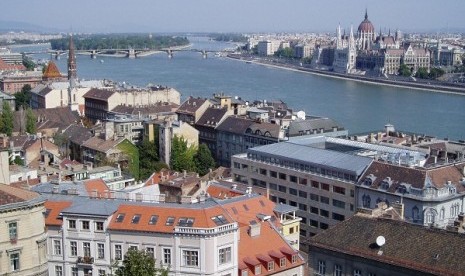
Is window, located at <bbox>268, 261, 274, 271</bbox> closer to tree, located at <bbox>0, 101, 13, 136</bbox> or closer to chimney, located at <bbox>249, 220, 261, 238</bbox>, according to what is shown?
chimney, located at <bbox>249, 220, 261, 238</bbox>

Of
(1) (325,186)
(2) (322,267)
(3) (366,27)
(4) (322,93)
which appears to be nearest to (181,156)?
(1) (325,186)

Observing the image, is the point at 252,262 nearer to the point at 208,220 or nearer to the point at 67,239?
the point at 208,220

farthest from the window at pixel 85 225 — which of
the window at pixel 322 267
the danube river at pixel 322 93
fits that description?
the danube river at pixel 322 93

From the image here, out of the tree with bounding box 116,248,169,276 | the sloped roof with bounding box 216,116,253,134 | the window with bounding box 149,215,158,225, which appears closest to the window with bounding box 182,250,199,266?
the window with bounding box 149,215,158,225

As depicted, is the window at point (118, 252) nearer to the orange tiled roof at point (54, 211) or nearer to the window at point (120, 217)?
the window at point (120, 217)

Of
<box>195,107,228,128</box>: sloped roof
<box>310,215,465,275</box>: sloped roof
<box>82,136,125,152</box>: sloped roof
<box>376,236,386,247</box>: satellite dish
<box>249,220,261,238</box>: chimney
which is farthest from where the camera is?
<box>195,107,228,128</box>: sloped roof

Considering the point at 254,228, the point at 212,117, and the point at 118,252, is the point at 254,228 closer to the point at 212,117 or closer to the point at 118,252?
the point at 118,252
